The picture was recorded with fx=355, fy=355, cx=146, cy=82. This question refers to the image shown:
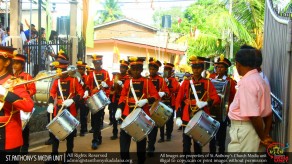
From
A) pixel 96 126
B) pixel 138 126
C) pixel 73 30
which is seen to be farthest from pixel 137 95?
pixel 73 30

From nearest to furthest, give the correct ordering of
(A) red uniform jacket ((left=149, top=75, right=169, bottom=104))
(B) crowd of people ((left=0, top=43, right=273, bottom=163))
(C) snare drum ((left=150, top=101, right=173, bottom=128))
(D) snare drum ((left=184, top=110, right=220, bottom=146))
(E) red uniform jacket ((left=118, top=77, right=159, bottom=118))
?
(B) crowd of people ((left=0, top=43, right=273, bottom=163)), (D) snare drum ((left=184, top=110, right=220, bottom=146)), (E) red uniform jacket ((left=118, top=77, right=159, bottom=118)), (C) snare drum ((left=150, top=101, right=173, bottom=128)), (A) red uniform jacket ((left=149, top=75, right=169, bottom=104))

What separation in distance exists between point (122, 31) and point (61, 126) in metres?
36.6

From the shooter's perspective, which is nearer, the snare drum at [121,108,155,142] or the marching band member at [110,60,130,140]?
the snare drum at [121,108,155,142]

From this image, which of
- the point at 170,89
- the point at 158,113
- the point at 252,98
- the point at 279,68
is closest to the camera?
the point at 252,98

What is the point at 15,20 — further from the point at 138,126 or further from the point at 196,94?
the point at 196,94

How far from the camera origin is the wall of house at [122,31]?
1654 inches

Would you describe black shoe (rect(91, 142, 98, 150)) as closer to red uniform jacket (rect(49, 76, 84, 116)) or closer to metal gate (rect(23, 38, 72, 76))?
red uniform jacket (rect(49, 76, 84, 116))

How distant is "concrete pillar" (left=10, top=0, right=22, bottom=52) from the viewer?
895 centimetres

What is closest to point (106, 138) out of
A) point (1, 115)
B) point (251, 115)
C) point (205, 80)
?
point (205, 80)

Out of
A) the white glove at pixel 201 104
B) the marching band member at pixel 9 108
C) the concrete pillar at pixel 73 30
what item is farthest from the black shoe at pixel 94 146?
the marching band member at pixel 9 108

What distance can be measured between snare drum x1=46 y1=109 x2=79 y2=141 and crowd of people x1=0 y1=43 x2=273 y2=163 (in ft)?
1.20

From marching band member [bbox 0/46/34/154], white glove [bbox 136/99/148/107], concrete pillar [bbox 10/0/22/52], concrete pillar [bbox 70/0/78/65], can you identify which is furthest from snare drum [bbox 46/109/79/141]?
concrete pillar [bbox 70/0/78/65]

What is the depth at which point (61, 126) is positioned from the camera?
6.50 m

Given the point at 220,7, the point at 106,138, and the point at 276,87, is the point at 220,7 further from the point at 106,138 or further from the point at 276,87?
the point at 276,87
